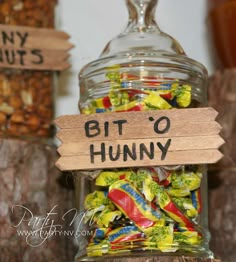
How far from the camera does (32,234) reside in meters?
0.96

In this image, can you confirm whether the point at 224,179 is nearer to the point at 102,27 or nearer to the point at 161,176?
the point at 161,176

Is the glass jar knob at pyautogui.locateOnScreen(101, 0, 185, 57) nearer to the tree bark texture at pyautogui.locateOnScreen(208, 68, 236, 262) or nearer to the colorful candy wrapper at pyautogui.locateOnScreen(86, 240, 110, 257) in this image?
the tree bark texture at pyautogui.locateOnScreen(208, 68, 236, 262)

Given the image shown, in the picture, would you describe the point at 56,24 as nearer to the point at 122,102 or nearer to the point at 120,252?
the point at 122,102

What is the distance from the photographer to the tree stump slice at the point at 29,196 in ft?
3.14

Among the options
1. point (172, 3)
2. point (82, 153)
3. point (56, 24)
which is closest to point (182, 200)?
point (82, 153)

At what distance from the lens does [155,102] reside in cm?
89

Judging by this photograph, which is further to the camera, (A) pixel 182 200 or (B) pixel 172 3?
(B) pixel 172 3

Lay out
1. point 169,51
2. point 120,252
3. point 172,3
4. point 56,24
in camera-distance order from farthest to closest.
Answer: point 172,3, point 56,24, point 169,51, point 120,252

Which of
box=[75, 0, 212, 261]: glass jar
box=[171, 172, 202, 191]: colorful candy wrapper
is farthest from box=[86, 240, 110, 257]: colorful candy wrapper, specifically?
box=[171, 172, 202, 191]: colorful candy wrapper

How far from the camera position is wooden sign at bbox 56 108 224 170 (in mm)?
851

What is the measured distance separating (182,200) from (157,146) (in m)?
0.08

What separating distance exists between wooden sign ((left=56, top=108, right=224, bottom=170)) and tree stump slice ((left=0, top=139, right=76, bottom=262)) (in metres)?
0.13

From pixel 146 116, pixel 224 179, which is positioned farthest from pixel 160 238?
pixel 224 179

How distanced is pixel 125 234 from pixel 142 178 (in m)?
0.07
